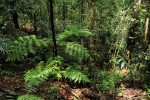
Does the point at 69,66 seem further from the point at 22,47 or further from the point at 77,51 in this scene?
the point at 22,47

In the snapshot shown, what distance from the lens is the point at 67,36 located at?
5441 mm

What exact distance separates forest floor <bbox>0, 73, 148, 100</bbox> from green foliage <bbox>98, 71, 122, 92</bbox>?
252 millimetres

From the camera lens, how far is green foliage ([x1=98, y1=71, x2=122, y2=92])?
6633 millimetres

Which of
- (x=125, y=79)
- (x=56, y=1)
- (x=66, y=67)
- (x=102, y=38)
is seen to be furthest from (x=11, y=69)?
(x=56, y=1)

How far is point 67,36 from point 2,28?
4632mm

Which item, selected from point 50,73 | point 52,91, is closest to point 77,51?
point 50,73

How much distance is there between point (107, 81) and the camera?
6918 millimetres

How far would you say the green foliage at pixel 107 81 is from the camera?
6633 mm

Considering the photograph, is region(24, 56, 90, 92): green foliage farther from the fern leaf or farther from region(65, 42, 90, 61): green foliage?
region(65, 42, 90, 61): green foliage

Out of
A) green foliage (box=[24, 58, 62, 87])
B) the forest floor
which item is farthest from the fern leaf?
the forest floor

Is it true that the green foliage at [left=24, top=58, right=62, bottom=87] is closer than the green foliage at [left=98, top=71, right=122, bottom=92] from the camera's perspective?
Yes

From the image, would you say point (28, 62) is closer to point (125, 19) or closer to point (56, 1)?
point (125, 19)

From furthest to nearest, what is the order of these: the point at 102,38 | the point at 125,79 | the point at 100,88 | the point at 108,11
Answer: the point at 108,11 → the point at 102,38 → the point at 125,79 → the point at 100,88

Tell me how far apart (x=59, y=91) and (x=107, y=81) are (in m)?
1.47
